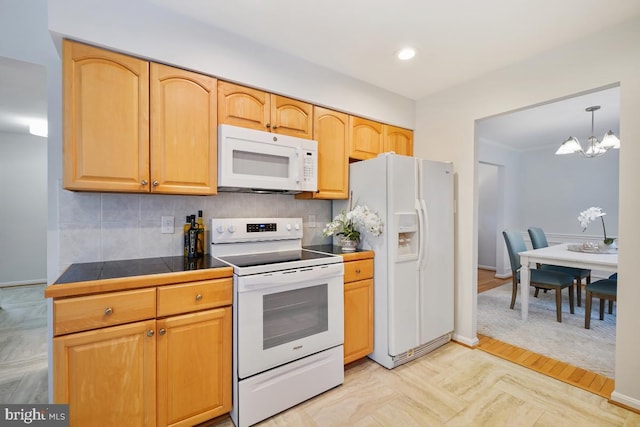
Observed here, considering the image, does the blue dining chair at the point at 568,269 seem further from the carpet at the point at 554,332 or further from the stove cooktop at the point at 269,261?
the stove cooktop at the point at 269,261

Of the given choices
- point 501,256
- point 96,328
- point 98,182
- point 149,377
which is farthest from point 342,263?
point 501,256

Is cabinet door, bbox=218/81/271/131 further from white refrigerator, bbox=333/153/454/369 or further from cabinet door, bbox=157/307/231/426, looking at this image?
cabinet door, bbox=157/307/231/426

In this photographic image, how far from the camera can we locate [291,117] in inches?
89.3

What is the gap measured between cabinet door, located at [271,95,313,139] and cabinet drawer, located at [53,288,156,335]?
Answer: 1384 mm

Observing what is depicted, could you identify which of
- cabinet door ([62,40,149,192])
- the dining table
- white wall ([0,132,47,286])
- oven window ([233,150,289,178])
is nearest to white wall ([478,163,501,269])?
the dining table

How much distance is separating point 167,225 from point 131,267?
1.41 feet

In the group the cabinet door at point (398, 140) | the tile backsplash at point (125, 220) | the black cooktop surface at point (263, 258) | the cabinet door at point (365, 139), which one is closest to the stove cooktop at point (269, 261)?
the black cooktop surface at point (263, 258)

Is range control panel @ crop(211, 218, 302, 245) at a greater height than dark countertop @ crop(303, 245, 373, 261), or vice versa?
range control panel @ crop(211, 218, 302, 245)

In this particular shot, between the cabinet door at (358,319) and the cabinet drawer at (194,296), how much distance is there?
36.5 inches

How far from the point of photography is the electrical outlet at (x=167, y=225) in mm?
2002

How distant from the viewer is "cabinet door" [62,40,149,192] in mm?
1525

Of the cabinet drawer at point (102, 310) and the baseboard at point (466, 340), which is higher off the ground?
the cabinet drawer at point (102, 310)

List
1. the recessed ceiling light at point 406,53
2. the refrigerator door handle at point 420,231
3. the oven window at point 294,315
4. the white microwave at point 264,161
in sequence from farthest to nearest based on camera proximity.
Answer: the refrigerator door handle at point 420,231 < the recessed ceiling light at point 406,53 < the white microwave at point 264,161 < the oven window at point 294,315

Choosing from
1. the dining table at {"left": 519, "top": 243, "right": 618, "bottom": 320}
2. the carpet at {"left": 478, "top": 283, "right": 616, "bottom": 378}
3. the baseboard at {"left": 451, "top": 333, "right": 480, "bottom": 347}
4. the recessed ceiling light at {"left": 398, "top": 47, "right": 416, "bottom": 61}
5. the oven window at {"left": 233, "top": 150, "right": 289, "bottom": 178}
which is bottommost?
the carpet at {"left": 478, "top": 283, "right": 616, "bottom": 378}
